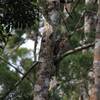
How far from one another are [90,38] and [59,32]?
28.5 inches

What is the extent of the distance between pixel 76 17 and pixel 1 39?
2925 mm

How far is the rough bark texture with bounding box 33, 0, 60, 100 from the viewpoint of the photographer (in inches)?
202

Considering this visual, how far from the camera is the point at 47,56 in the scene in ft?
17.5

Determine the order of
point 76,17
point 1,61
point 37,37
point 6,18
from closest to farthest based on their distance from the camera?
point 6,18 < point 76,17 < point 1,61 < point 37,37

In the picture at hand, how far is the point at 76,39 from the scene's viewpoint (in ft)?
21.7

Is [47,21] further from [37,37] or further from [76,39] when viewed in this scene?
[37,37]

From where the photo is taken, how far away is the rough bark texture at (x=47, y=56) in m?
5.14

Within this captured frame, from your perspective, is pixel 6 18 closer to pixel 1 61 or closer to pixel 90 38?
pixel 90 38

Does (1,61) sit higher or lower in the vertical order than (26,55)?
lower

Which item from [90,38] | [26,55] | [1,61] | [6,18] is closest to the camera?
[6,18]

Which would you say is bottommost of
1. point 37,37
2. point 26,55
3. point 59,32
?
point 59,32

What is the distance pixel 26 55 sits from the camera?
9.45 m

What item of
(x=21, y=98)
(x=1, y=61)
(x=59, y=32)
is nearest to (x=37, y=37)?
(x=1, y=61)

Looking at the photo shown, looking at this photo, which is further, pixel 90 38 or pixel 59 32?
pixel 90 38
